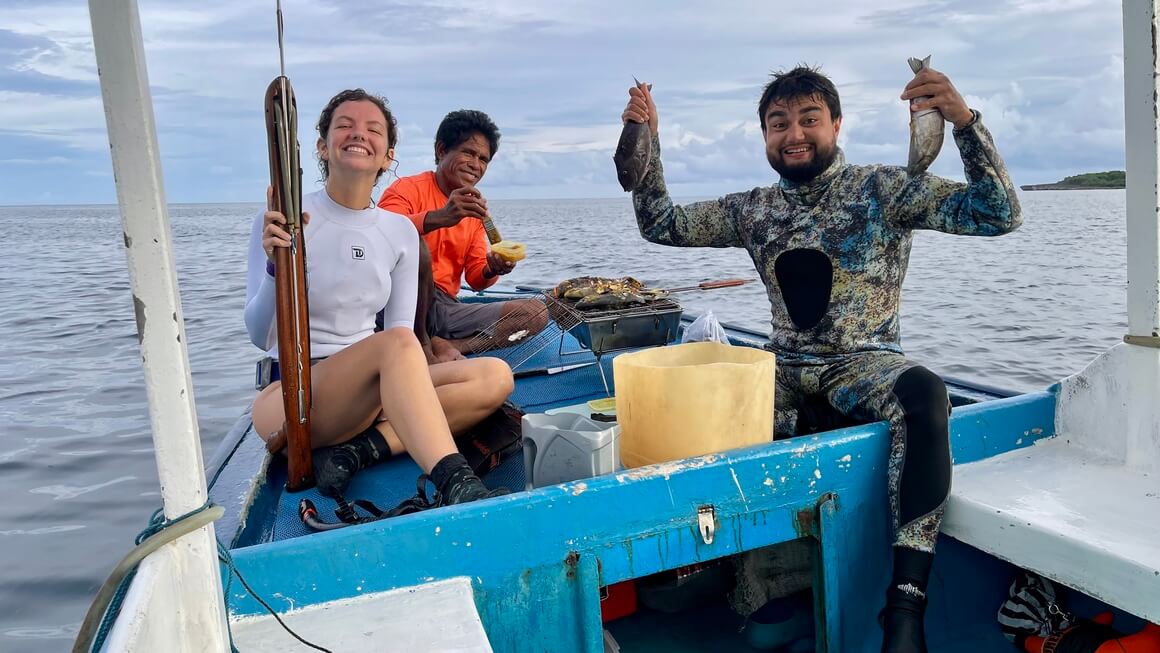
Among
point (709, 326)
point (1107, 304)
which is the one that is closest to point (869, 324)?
point (709, 326)

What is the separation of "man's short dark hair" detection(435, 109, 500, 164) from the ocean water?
2.44 m

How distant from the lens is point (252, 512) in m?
2.89

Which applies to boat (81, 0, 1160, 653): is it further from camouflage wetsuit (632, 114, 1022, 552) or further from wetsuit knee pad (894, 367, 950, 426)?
camouflage wetsuit (632, 114, 1022, 552)

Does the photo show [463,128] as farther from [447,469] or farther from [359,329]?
[447,469]

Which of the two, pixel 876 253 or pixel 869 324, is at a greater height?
pixel 876 253

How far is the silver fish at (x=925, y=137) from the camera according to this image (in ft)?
8.24

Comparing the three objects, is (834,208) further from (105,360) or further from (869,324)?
(105,360)

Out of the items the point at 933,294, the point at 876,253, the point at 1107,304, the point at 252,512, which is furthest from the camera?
the point at 933,294

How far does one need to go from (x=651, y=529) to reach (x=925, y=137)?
4.81 ft

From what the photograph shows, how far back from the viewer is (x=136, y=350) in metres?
11.1

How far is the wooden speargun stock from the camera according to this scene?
2471 millimetres

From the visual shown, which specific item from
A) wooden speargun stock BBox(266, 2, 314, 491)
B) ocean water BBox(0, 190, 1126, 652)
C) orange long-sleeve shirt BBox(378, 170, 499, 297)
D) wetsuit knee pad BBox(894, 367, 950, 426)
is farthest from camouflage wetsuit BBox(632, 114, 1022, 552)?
ocean water BBox(0, 190, 1126, 652)

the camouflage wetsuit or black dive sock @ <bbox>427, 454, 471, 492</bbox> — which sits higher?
the camouflage wetsuit

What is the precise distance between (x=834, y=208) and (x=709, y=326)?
1587mm
